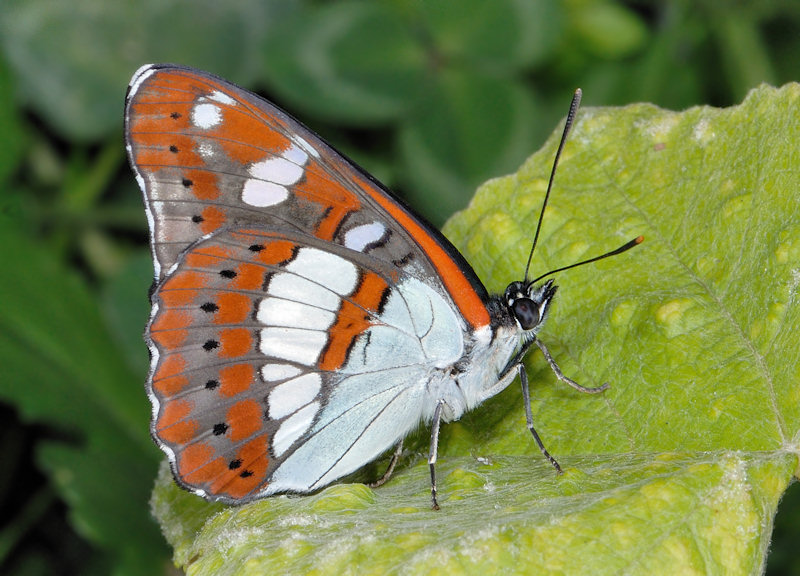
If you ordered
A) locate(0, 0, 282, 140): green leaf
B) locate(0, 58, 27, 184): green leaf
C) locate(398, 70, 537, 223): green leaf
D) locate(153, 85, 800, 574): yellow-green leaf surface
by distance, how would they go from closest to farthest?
locate(153, 85, 800, 574): yellow-green leaf surface
locate(0, 58, 27, 184): green leaf
locate(398, 70, 537, 223): green leaf
locate(0, 0, 282, 140): green leaf

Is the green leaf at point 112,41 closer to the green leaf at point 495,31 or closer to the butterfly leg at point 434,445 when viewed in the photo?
the green leaf at point 495,31

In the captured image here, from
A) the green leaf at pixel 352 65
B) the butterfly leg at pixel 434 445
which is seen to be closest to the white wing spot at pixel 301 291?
the butterfly leg at pixel 434 445

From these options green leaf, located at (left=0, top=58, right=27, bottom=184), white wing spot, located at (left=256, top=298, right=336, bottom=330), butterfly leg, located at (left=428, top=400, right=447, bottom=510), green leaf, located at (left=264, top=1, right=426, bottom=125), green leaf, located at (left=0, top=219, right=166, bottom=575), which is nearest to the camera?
butterfly leg, located at (left=428, top=400, right=447, bottom=510)

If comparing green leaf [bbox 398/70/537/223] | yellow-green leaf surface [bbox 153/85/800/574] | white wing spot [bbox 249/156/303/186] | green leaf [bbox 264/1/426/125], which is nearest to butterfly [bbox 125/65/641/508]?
white wing spot [bbox 249/156/303/186]

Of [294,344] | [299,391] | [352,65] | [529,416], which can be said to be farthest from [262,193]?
[352,65]

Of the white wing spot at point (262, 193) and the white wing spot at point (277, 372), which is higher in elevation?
the white wing spot at point (262, 193)

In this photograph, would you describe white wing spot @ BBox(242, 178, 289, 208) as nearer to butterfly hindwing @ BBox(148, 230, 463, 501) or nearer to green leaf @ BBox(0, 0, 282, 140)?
butterfly hindwing @ BBox(148, 230, 463, 501)

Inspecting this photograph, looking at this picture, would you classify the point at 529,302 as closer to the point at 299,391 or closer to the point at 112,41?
the point at 299,391

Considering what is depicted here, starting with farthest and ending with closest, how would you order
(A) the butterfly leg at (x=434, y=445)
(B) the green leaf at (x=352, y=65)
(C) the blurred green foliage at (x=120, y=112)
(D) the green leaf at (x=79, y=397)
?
1. (B) the green leaf at (x=352, y=65)
2. (C) the blurred green foliage at (x=120, y=112)
3. (D) the green leaf at (x=79, y=397)
4. (A) the butterfly leg at (x=434, y=445)
